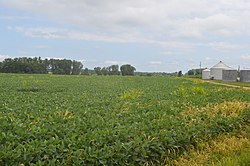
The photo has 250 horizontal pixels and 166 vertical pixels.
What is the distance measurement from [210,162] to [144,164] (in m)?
1.22

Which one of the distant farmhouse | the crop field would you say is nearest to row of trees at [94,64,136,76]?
the distant farmhouse

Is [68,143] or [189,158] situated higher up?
[68,143]

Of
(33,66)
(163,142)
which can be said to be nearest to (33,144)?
(163,142)

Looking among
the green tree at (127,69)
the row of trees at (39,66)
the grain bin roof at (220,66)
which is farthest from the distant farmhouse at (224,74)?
the row of trees at (39,66)

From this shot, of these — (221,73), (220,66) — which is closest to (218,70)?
(221,73)

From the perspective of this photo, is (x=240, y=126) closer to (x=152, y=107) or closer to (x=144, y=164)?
(x=152, y=107)

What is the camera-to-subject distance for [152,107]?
8969 millimetres

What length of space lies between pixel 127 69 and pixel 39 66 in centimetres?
2943

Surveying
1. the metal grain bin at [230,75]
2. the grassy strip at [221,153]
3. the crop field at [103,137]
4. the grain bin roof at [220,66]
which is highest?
the grain bin roof at [220,66]

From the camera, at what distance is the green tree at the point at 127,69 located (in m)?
98.3

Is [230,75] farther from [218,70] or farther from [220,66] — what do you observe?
[220,66]

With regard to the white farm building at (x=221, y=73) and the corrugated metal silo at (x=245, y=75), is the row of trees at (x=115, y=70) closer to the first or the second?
the white farm building at (x=221, y=73)

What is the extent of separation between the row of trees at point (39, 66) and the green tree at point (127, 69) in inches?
572

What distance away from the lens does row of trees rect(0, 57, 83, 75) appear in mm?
80500
